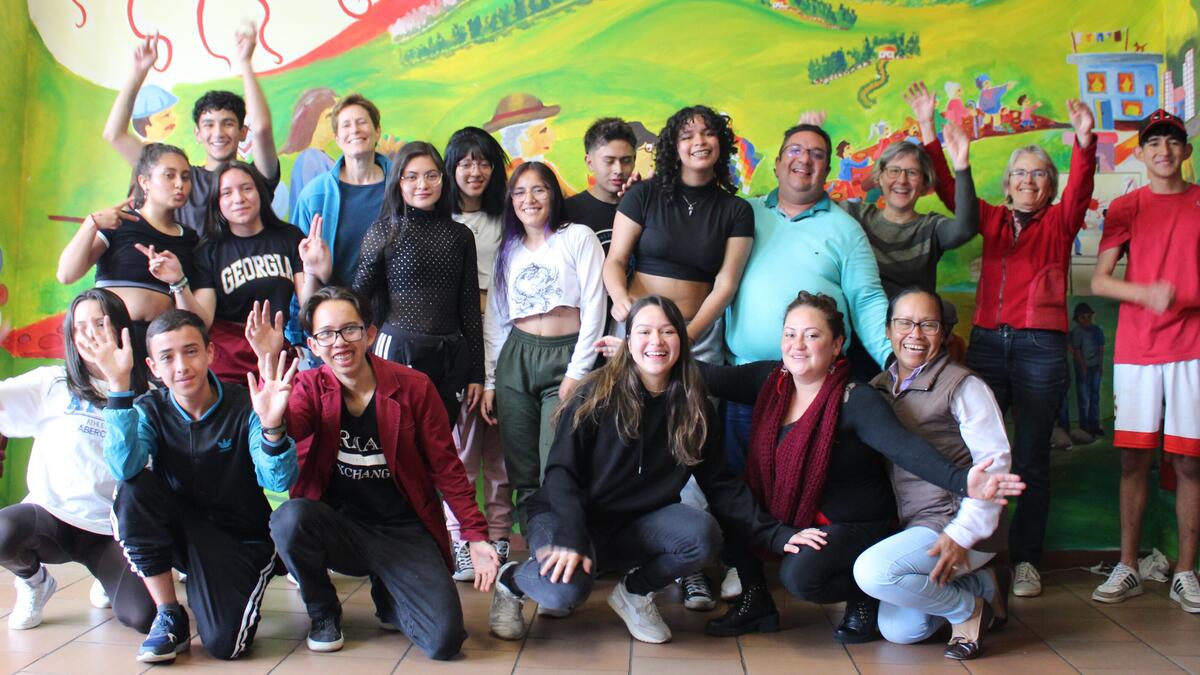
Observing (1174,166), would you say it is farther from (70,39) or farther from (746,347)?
(70,39)

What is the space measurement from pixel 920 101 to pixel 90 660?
3.19 m

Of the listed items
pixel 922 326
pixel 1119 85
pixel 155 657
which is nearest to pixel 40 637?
pixel 155 657

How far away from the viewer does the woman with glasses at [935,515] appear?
2.75 meters

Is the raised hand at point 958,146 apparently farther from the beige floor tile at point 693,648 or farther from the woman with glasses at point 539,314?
the beige floor tile at point 693,648

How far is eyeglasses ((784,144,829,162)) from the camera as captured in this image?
3.34 m

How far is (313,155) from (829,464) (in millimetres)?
2515

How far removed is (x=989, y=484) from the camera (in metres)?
2.57

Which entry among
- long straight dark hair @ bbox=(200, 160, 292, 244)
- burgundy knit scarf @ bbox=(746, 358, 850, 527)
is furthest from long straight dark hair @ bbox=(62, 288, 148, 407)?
burgundy knit scarf @ bbox=(746, 358, 850, 527)

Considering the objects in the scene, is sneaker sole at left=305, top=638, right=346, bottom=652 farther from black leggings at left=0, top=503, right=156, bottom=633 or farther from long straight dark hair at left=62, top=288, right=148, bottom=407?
long straight dark hair at left=62, top=288, right=148, bottom=407

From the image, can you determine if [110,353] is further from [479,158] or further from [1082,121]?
[1082,121]

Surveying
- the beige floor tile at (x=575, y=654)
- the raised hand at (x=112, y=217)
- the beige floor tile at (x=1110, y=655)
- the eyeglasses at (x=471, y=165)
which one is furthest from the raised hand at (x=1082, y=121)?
the raised hand at (x=112, y=217)

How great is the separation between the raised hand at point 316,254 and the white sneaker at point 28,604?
1.23 m

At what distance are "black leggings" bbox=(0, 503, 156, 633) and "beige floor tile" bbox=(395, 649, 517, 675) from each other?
0.80 meters

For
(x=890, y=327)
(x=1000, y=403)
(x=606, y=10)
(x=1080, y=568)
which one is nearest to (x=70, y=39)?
(x=606, y=10)
